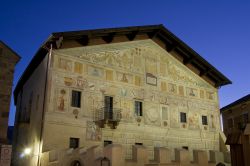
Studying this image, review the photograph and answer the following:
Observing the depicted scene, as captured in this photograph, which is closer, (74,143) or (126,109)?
(74,143)

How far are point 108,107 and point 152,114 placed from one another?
3.62 metres

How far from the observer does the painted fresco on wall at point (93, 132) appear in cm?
1688

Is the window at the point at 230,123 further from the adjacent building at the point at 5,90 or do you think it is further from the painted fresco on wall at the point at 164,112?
the adjacent building at the point at 5,90

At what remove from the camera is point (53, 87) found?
54.1 feet

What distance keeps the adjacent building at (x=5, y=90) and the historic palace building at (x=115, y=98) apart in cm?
302

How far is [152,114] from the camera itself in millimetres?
20109

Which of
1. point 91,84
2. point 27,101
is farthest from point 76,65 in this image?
point 27,101

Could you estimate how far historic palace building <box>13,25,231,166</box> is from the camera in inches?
635

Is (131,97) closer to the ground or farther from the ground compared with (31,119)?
farther from the ground

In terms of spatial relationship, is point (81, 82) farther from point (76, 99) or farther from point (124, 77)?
point (124, 77)

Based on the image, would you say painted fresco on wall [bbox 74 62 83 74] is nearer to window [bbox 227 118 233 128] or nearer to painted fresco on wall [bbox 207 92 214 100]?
painted fresco on wall [bbox 207 92 214 100]

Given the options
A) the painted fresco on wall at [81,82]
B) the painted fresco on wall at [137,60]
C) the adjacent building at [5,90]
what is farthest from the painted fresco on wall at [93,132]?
the adjacent building at [5,90]

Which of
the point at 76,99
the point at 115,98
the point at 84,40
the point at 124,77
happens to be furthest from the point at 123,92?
the point at 84,40

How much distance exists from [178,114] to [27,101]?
1141cm
